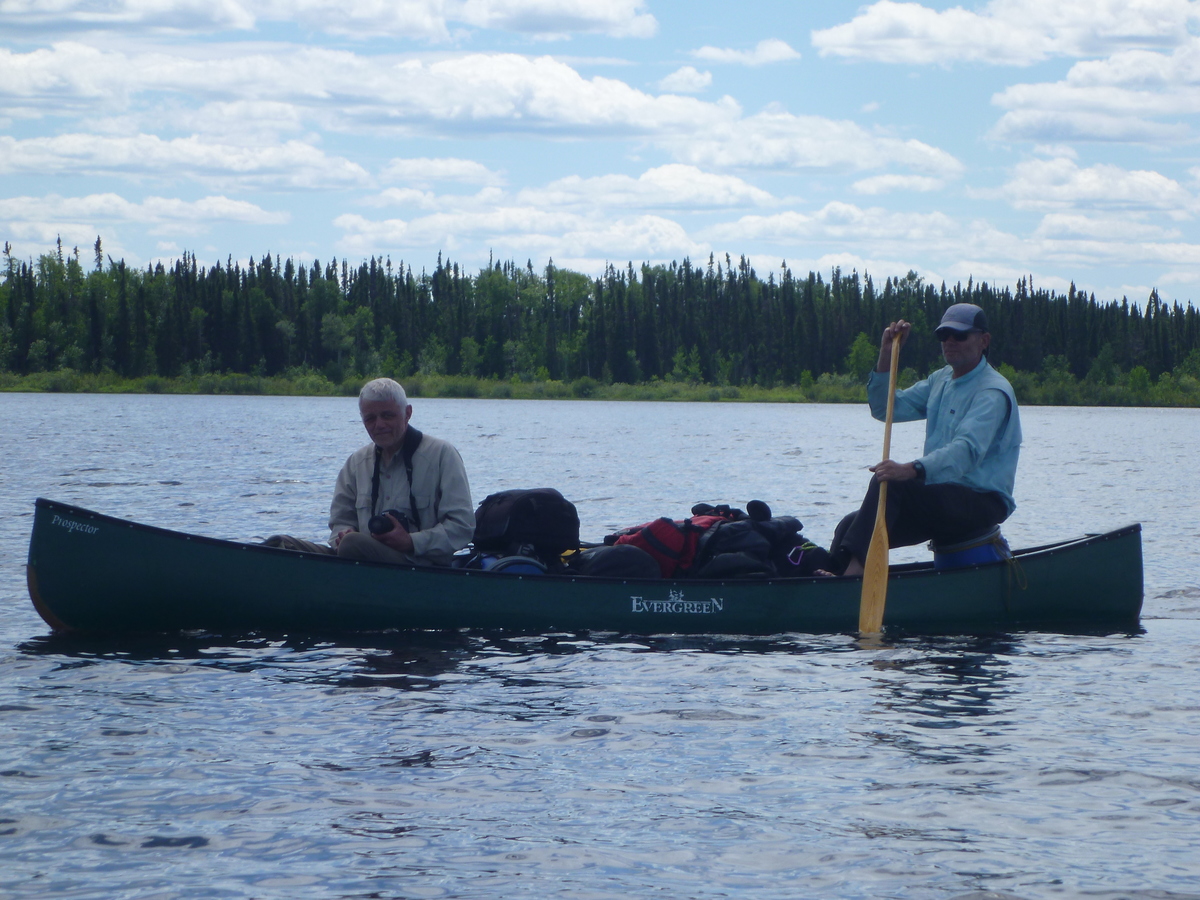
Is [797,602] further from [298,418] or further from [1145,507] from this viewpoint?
[298,418]

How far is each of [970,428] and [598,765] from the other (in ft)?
12.2

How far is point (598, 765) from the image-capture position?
6.50 meters

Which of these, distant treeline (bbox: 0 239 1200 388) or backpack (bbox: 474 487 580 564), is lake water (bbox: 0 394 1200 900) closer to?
backpack (bbox: 474 487 580 564)

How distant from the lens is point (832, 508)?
72.6ft

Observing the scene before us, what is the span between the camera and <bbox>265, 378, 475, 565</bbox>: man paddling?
874 cm

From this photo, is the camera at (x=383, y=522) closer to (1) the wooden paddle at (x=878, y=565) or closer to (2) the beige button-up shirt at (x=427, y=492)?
(2) the beige button-up shirt at (x=427, y=492)

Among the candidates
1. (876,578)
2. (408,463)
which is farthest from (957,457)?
(408,463)

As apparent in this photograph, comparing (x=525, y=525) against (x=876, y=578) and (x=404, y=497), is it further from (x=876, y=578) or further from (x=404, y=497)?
(x=876, y=578)

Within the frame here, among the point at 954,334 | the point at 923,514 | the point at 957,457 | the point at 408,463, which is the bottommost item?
the point at 923,514

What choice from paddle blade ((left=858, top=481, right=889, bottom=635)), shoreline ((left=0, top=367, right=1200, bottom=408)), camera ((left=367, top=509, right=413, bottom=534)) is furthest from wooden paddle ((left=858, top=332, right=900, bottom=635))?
shoreline ((left=0, top=367, right=1200, bottom=408))

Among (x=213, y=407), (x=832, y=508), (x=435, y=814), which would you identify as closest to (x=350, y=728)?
(x=435, y=814)

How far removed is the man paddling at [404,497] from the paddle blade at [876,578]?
106 inches

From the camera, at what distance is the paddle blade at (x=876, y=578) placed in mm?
8969

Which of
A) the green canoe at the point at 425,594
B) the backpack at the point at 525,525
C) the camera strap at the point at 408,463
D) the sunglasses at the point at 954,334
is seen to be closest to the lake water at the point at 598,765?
the green canoe at the point at 425,594
